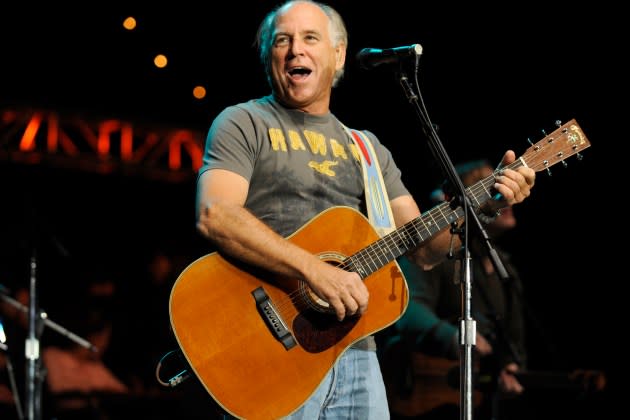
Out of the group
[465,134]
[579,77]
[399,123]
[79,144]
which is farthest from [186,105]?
[579,77]

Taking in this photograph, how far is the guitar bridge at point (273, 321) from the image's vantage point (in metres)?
2.82

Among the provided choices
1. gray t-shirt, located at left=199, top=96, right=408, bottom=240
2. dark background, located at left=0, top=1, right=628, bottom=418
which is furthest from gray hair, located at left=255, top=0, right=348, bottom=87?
dark background, located at left=0, top=1, right=628, bottom=418

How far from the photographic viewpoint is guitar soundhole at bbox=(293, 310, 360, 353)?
2850mm

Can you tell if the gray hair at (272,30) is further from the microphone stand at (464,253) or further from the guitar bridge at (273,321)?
the guitar bridge at (273,321)

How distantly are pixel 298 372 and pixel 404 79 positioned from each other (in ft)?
3.77

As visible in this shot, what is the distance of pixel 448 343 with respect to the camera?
4.89 m

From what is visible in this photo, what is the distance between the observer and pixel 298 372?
9.21ft

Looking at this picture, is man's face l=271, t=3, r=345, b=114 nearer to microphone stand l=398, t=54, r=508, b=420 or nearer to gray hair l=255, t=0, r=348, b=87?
gray hair l=255, t=0, r=348, b=87

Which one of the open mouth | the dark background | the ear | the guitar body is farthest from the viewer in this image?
the dark background

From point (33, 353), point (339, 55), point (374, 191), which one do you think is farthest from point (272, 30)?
point (33, 353)

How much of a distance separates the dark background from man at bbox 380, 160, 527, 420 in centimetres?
119

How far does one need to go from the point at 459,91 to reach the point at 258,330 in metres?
4.87

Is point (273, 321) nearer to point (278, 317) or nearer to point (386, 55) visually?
point (278, 317)

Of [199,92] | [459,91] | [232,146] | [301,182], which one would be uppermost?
[199,92]
